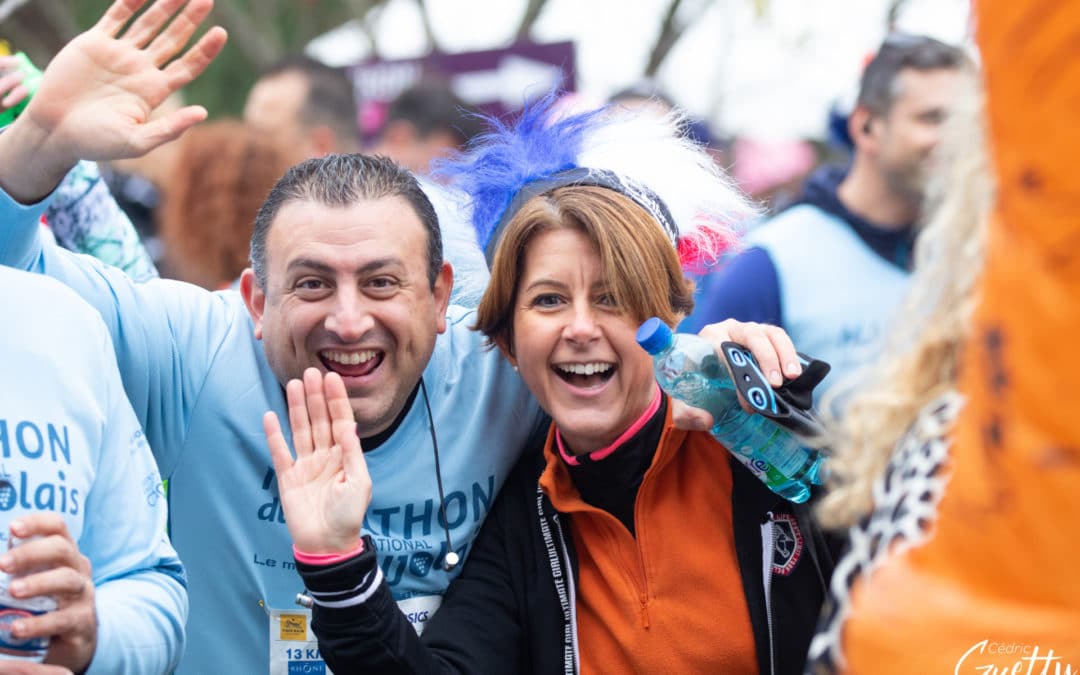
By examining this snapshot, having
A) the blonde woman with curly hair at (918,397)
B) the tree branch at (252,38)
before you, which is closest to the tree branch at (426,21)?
the tree branch at (252,38)

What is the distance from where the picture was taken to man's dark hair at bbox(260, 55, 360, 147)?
5777mm

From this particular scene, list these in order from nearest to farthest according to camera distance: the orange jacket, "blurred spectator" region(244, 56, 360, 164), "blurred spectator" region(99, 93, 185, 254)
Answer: the orange jacket
"blurred spectator" region(244, 56, 360, 164)
"blurred spectator" region(99, 93, 185, 254)

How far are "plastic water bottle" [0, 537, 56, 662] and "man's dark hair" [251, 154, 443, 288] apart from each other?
3.79 ft

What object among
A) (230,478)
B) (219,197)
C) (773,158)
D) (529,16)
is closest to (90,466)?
(230,478)

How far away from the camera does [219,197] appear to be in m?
4.72

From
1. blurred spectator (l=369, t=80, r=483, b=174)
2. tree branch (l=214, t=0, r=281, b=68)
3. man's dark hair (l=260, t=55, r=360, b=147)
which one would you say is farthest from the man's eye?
tree branch (l=214, t=0, r=281, b=68)

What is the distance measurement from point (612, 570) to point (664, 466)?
0.27 m

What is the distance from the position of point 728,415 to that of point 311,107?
12.0 feet

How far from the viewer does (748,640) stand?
2656mm

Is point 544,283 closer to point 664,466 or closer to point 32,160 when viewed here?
point 664,466

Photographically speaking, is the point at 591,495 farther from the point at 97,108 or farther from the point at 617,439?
the point at 97,108

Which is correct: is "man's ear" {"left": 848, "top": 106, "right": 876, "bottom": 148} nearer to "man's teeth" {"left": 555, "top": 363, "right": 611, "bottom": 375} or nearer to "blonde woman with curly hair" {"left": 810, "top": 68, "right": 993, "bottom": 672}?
"man's teeth" {"left": 555, "top": 363, "right": 611, "bottom": 375}

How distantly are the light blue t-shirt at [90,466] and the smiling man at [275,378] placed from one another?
50cm

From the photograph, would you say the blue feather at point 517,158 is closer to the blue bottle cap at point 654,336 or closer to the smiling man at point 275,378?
the smiling man at point 275,378
